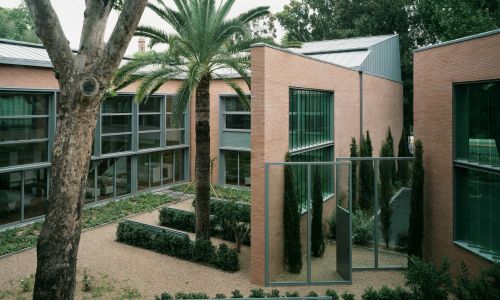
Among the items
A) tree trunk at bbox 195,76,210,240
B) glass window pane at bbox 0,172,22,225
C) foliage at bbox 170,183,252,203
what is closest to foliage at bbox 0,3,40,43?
foliage at bbox 170,183,252,203

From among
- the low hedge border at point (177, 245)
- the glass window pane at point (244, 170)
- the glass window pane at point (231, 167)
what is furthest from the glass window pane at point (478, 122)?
the glass window pane at point (231, 167)

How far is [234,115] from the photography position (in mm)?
24078

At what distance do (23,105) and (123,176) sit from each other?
644 cm

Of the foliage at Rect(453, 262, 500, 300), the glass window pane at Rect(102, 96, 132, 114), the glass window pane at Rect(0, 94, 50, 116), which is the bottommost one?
the foliage at Rect(453, 262, 500, 300)

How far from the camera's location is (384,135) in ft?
84.1

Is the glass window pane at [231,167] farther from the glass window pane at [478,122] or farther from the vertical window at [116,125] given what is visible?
the glass window pane at [478,122]

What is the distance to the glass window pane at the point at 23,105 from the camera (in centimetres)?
1595

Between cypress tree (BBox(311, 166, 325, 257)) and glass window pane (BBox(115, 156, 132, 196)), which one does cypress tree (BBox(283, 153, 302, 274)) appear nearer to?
cypress tree (BBox(311, 166, 325, 257))

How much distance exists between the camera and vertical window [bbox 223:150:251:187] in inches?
952

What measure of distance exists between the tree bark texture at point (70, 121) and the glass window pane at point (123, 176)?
46.4 feet

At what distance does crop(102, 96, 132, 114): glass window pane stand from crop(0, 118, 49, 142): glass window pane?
328 cm

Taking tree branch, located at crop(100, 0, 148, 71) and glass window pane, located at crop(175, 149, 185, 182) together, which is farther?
glass window pane, located at crop(175, 149, 185, 182)

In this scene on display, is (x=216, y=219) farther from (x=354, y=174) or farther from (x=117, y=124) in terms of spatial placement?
(x=117, y=124)

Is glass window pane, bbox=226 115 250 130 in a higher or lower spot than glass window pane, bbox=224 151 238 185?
higher
